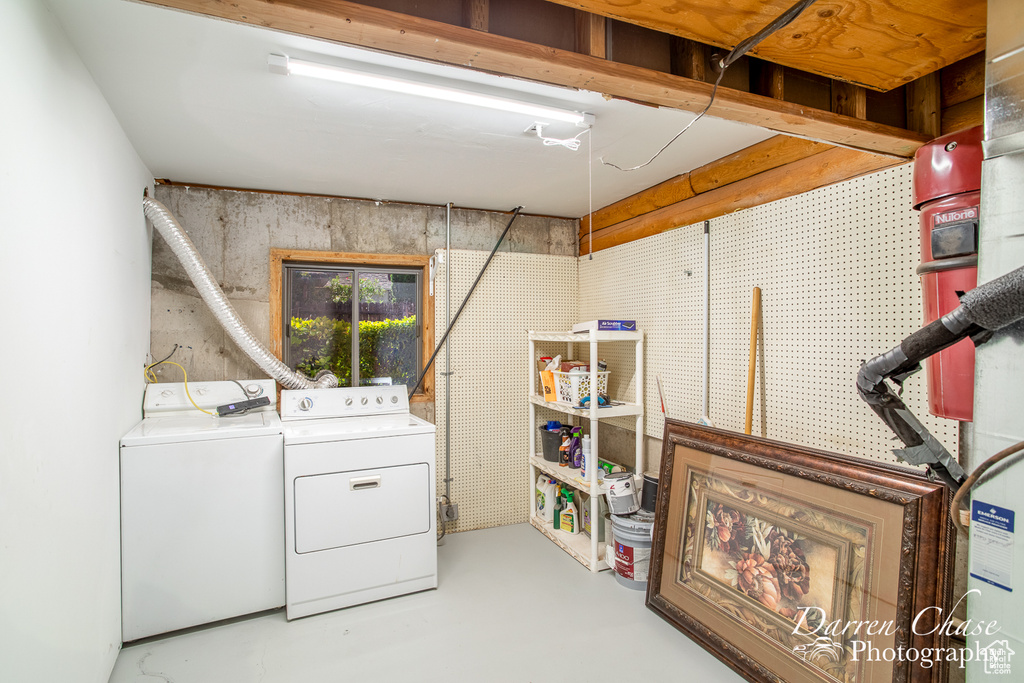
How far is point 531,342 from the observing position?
3.42 meters

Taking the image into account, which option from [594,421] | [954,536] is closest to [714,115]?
[954,536]

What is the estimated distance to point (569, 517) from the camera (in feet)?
10.6

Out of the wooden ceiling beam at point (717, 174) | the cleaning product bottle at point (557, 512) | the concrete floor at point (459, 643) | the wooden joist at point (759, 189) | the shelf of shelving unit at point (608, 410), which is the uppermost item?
the wooden ceiling beam at point (717, 174)

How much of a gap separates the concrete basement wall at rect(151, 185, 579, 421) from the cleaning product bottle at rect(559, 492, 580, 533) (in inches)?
42.8

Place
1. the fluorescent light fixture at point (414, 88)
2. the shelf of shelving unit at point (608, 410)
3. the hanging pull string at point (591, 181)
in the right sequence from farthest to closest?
the shelf of shelving unit at point (608, 410) → the hanging pull string at point (591, 181) → the fluorescent light fixture at point (414, 88)

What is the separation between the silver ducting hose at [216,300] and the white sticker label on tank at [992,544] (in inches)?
113

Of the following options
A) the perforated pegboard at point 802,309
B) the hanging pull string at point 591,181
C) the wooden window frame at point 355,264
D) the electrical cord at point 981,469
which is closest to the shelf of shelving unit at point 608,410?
the perforated pegboard at point 802,309

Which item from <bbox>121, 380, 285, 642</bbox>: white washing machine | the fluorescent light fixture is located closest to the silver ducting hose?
<bbox>121, 380, 285, 642</bbox>: white washing machine

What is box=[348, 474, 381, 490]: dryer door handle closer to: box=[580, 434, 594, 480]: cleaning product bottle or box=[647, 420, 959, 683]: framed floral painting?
box=[580, 434, 594, 480]: cleaning product bottle

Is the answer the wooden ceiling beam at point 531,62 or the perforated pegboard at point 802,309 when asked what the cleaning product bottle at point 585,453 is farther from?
the wooden ceiling beam at point 531,62

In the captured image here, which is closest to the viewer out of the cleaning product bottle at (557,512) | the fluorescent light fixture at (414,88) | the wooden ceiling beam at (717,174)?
the fluorescent light fixture at (414,88)

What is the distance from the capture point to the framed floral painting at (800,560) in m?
1.41

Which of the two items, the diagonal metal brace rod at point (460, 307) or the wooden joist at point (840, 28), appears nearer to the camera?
the wooden joist at point (840, 28)

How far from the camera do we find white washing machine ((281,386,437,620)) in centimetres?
234
